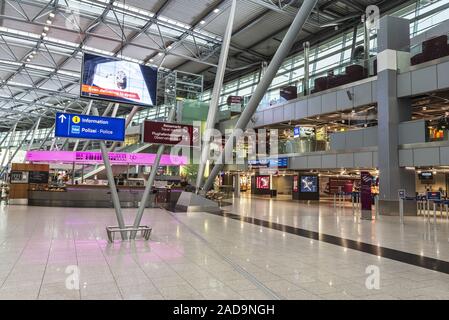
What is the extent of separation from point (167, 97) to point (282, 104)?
54.8 ft

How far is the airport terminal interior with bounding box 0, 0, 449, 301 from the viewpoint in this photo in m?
5.40

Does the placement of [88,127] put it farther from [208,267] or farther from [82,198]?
[82,198]

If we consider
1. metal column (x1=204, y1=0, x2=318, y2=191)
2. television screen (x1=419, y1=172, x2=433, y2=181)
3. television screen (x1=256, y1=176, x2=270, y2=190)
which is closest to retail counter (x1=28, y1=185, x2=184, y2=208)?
metal column (x1=204, y1=0, x2=318, y2=191)

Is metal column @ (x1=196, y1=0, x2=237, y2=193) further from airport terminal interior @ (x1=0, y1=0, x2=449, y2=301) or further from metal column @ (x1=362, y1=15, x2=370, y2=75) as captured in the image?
metal column @ (x1=362, y1=15, x2=370, y2=75)

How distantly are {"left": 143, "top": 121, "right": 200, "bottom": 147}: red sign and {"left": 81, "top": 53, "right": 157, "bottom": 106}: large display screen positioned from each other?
1.91 feet

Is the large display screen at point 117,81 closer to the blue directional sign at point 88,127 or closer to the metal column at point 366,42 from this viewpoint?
the blue directional sign at point 88,127

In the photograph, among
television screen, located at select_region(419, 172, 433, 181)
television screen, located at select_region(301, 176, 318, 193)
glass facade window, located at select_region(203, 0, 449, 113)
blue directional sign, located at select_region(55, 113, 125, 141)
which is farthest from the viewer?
television screen, located at select_region(301, 176, 318, 193)

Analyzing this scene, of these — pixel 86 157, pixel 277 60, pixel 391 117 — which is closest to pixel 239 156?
pixel 86 157

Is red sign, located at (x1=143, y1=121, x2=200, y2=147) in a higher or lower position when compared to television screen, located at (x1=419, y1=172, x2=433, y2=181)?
higher

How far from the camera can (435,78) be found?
610 inches

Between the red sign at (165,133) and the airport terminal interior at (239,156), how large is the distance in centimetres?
4

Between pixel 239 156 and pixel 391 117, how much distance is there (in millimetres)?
16252

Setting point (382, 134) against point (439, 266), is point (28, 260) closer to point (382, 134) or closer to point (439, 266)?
point (439, 266)

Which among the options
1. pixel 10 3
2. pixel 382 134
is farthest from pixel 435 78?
pixel 10 3
